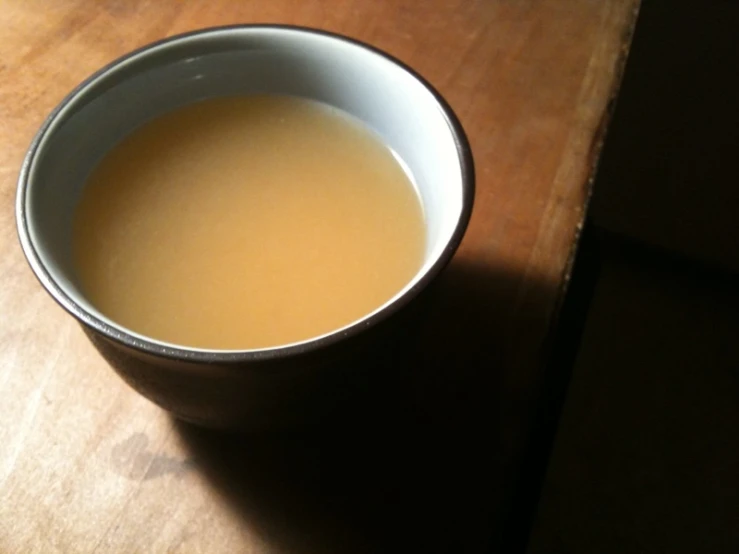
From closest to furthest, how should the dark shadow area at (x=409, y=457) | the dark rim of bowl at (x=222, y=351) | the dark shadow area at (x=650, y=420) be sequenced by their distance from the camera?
the dark rim of bowl at (x=222, y=351) → the dark shadow area at (x=409, y=457) → the dark shadow area at (x=650, y=420)

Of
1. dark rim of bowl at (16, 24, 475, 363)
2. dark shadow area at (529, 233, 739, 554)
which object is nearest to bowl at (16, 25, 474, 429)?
dark rim of bowl at (16, 24, 475, 363)

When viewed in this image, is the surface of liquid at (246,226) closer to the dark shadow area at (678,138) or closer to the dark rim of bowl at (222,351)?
the dark rim of bowl at (222,351)

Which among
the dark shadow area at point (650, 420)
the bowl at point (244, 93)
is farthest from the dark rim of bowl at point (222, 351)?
the dark shadow area at point (650, 420)

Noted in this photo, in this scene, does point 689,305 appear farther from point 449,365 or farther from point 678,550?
point 449,365

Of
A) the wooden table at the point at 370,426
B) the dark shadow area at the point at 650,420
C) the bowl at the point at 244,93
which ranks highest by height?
the bowl at the point at 244,93

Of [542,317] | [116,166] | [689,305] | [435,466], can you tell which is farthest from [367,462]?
[689,305]

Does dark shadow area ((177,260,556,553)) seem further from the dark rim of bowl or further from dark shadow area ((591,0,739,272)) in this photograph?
dark shadow area ((591,0,739,272))

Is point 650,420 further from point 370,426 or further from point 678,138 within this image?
point 370,426

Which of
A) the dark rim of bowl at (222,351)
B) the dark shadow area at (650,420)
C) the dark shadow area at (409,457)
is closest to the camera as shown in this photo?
the dark rim of bowl at (222,351)
